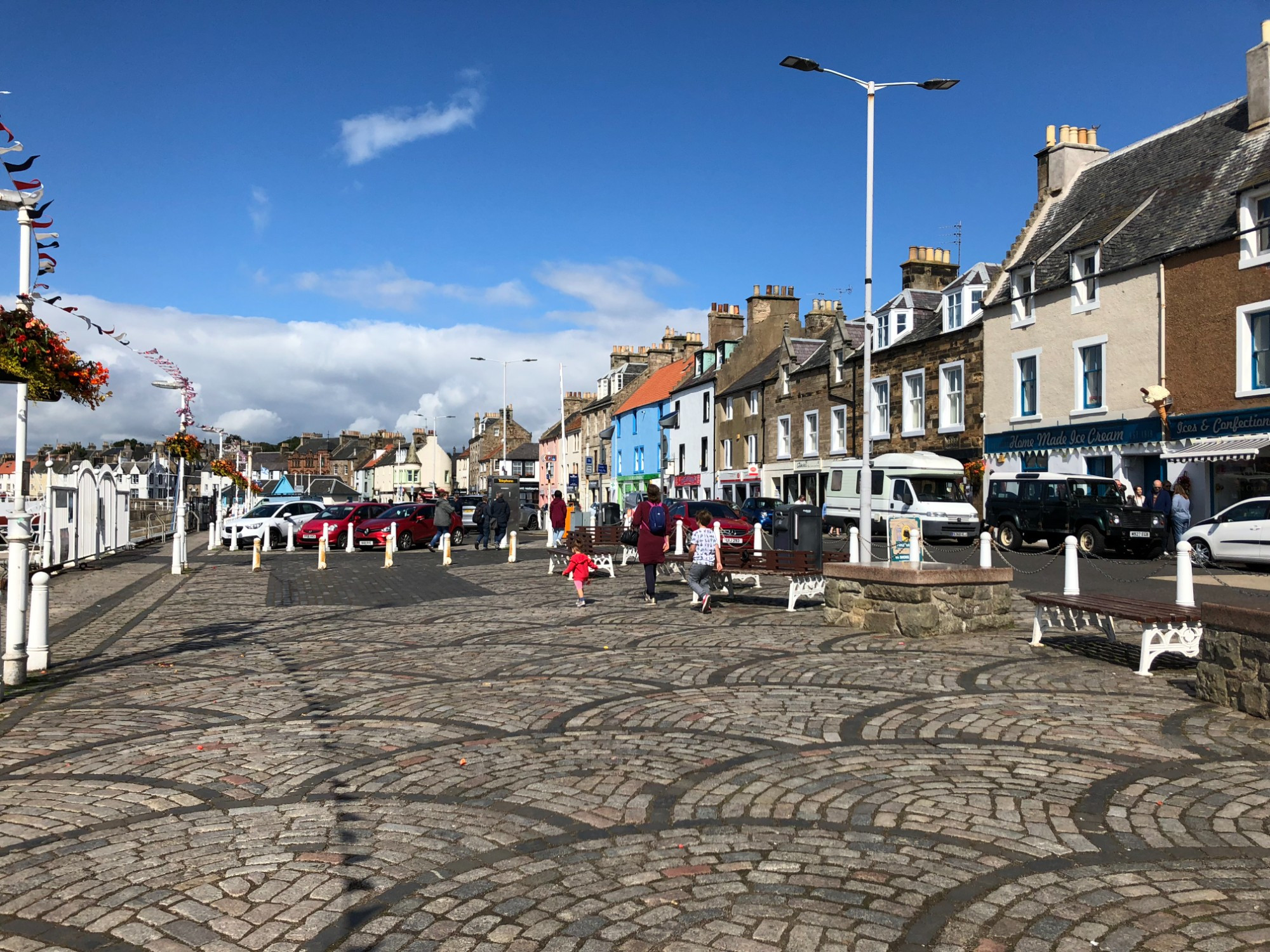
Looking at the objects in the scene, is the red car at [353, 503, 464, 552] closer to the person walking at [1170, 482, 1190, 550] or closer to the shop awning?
the person walking at [1170, 482, 1190, 550]

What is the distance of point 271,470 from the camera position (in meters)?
168

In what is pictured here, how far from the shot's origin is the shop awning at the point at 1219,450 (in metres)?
23.5

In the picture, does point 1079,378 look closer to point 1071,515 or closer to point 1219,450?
point 1219,450


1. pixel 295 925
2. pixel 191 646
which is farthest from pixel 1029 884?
pixel 191 646

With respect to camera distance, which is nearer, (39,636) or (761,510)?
(39,636)

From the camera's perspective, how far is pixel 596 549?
20203 millimetres

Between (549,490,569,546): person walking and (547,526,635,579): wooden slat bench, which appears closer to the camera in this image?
(547,526,635,579): wooden slat bench

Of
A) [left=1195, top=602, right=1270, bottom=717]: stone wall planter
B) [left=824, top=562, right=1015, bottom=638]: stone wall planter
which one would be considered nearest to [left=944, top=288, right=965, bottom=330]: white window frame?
[left=824, top=562, right=1015, bottom=638]: stone wall planter

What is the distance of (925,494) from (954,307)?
919cm

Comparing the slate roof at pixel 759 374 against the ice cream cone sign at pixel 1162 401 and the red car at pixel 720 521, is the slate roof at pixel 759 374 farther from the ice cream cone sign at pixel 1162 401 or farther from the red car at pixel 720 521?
the ice cream cone sign at pixel 1162 401

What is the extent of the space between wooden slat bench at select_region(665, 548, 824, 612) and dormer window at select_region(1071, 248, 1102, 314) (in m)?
19.2

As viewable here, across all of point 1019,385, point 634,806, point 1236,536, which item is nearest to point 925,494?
point 1019,385

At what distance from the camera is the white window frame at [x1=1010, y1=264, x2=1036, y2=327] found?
3145cm

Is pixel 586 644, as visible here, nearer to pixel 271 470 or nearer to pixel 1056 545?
pixel 1056 545
